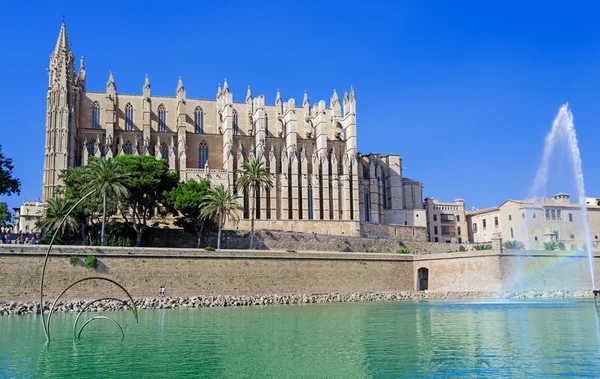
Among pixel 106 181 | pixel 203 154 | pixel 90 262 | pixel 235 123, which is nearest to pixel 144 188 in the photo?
pixel 106 181

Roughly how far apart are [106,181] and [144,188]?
5.99 meters

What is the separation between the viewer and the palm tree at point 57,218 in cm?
4488

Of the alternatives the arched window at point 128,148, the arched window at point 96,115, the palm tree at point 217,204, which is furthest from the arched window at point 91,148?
the palm tree at point 217,204

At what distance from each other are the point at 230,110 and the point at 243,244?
58.4ft

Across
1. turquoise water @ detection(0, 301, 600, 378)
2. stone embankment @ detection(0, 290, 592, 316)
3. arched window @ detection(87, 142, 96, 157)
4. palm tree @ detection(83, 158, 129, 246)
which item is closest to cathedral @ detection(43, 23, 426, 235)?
arched window @ detection(87, 142, 96, 157)

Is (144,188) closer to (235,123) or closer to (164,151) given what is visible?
(164,151)

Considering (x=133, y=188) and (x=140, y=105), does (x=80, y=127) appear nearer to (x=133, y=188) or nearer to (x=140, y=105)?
(x=140, y=105)

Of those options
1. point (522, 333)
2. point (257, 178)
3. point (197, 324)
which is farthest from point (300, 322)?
point (257, 178)

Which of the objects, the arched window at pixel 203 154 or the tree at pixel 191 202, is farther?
the arched window at pixel 203 154

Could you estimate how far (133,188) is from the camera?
48531mm

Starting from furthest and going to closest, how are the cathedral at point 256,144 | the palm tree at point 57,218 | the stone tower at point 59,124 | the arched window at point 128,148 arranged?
the arched window at point 128,148
the cathedral at point 256,144
the stone tower at point 59,124
the palm tree at point 57,218

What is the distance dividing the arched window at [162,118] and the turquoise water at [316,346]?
126 feet

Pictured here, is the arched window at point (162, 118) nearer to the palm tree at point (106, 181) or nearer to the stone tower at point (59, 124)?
the stone tower at point (59, 124)

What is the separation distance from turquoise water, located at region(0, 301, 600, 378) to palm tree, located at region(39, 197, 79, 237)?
14.2 meters
